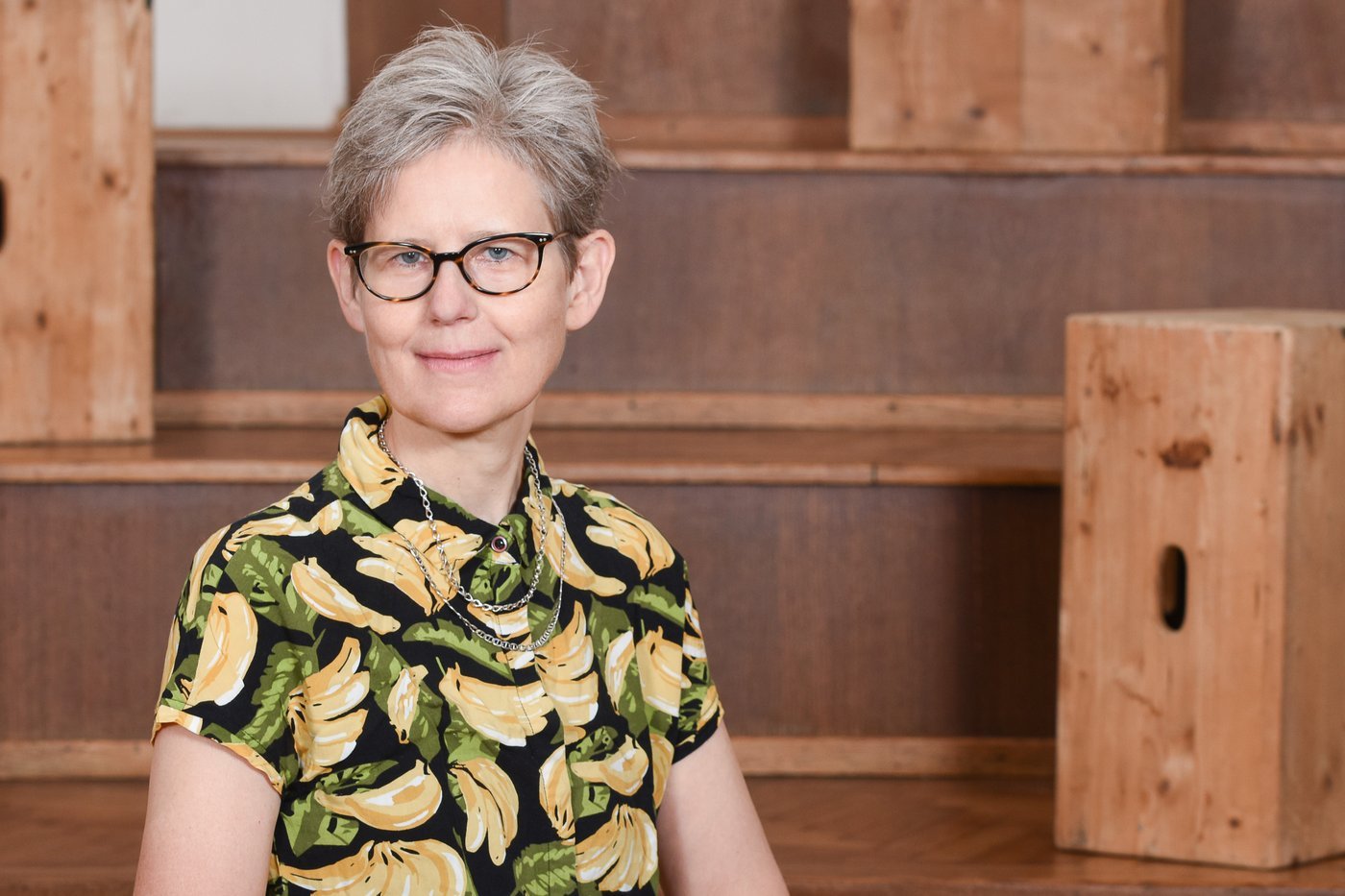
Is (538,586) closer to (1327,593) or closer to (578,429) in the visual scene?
(1327,593)

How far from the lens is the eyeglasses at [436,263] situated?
1.21 m

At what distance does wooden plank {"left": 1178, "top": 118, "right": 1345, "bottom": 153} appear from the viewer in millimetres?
3129

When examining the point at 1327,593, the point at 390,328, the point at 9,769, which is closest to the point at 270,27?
the point at 9,769

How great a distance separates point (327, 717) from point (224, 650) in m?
0.08

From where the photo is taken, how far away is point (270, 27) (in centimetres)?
453

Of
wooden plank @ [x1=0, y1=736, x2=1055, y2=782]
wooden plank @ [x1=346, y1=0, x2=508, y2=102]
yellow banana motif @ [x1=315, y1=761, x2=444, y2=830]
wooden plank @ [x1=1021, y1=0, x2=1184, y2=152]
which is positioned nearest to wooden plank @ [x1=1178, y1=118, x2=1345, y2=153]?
wooden plank @ [x1=1021, y1=0, x2=1184, y2=152]

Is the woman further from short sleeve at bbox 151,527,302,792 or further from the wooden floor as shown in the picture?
the wooden floor

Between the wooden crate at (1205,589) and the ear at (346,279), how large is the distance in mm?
1024

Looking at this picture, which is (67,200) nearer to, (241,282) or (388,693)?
(241,282)

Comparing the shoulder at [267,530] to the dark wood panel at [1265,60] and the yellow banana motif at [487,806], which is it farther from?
the dark wood panel at [1265,60]

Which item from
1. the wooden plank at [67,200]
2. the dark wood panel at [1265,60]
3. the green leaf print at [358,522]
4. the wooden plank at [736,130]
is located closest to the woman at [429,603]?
the green leaf print at [358,522]

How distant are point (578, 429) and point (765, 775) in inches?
24.1

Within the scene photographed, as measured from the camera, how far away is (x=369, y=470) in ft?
4.09

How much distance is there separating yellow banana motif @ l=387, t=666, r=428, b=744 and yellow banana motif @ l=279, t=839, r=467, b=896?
69 millimetres
